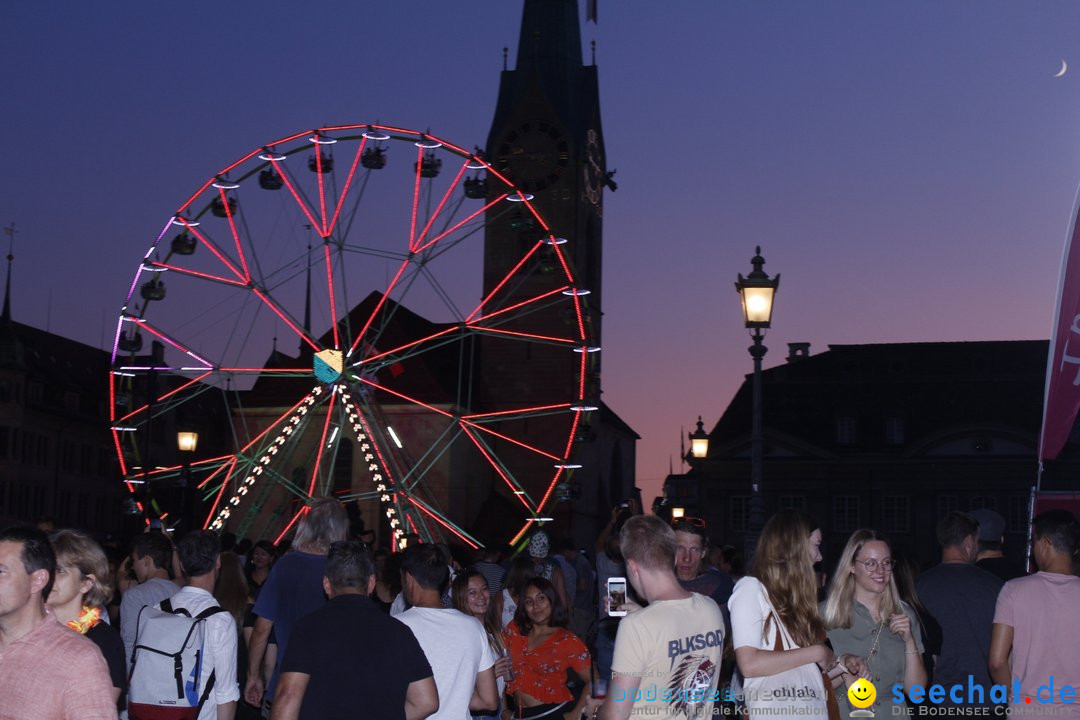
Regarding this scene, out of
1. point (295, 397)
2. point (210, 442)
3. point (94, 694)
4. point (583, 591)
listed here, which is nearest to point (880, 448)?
point (295, 397)

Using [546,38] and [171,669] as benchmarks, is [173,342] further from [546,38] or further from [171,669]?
[546,38]

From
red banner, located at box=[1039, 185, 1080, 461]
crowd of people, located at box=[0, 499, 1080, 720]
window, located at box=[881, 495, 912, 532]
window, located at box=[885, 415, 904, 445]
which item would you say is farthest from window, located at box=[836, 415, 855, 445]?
crowd of people, located at box=[0, 499, 1080, 720]

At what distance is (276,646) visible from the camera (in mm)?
9875

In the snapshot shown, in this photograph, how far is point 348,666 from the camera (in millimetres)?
6871

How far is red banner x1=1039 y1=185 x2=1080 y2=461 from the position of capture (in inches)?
434

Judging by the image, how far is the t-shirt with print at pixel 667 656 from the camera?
6418 mm

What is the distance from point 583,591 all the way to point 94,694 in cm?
1364

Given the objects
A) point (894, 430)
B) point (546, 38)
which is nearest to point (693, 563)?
point (546, 38)

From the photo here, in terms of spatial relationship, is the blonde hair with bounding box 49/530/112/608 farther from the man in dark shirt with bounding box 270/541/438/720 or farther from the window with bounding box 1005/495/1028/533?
the window with bounding box 1005/495/1028/533

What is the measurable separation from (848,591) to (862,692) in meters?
0.56

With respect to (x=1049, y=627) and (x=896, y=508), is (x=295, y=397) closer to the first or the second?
(x=896, y=508)

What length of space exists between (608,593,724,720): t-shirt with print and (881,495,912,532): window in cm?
6676

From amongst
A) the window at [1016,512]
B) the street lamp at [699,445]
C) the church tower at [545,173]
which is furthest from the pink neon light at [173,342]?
the window at [1016,512]

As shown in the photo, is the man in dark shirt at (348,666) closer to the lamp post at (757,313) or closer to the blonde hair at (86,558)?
the blonde hair at (86,558)
